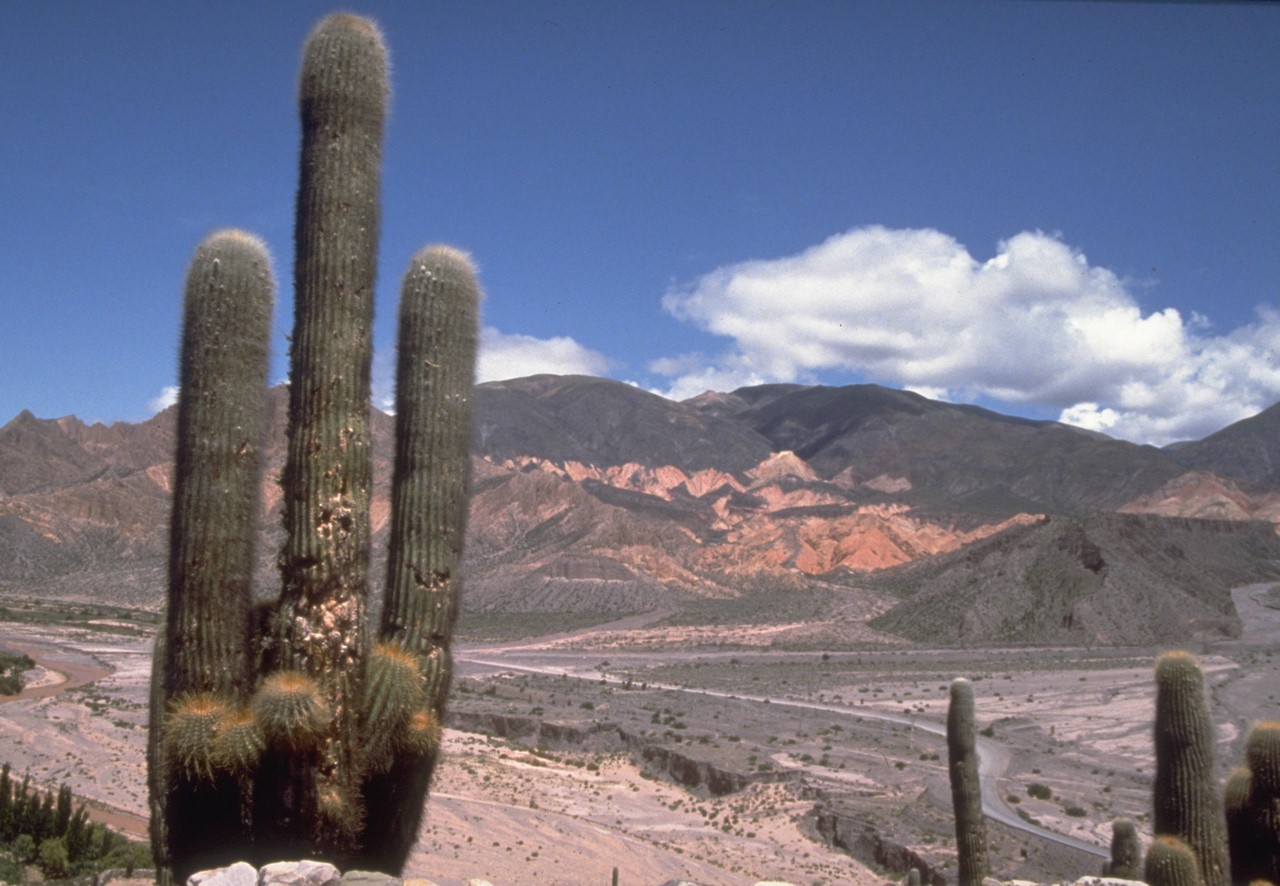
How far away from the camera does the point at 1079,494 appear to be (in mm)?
159875

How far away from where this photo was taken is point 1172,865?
1011 cm

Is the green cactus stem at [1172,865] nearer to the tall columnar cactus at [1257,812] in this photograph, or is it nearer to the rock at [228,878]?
the tall columnar cactus at [1257,812]

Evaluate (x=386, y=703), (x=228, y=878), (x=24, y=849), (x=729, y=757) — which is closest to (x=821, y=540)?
(x=729, y=757)

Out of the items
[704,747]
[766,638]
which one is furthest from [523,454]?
[704,747]

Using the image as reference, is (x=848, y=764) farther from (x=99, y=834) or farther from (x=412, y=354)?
(x=412, y=354)

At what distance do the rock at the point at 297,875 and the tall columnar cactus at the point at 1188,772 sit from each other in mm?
8882

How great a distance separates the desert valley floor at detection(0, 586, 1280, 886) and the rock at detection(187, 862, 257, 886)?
12.0 m

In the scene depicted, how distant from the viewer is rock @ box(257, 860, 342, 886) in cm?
531

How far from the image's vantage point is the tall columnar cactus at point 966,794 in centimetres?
1562

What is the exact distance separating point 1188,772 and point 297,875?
30.1 feet

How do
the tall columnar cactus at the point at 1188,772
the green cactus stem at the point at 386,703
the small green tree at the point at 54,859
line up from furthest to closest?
1. the small green tree at the point at 54,859
2. the tall columnar cactus at the point at 1188,772
3. the green cactus stem at the point at 386,703

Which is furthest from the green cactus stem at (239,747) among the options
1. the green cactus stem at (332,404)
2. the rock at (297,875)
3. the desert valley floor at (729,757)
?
the desert valley floor at (729,757)

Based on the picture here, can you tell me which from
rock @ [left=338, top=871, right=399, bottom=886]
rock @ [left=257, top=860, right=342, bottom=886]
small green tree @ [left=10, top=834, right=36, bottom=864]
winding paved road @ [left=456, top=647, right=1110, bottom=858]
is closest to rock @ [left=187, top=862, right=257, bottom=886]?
rock @ [left=257, top=860, right=342, bottom=886]

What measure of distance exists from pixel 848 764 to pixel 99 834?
21.6 meters
